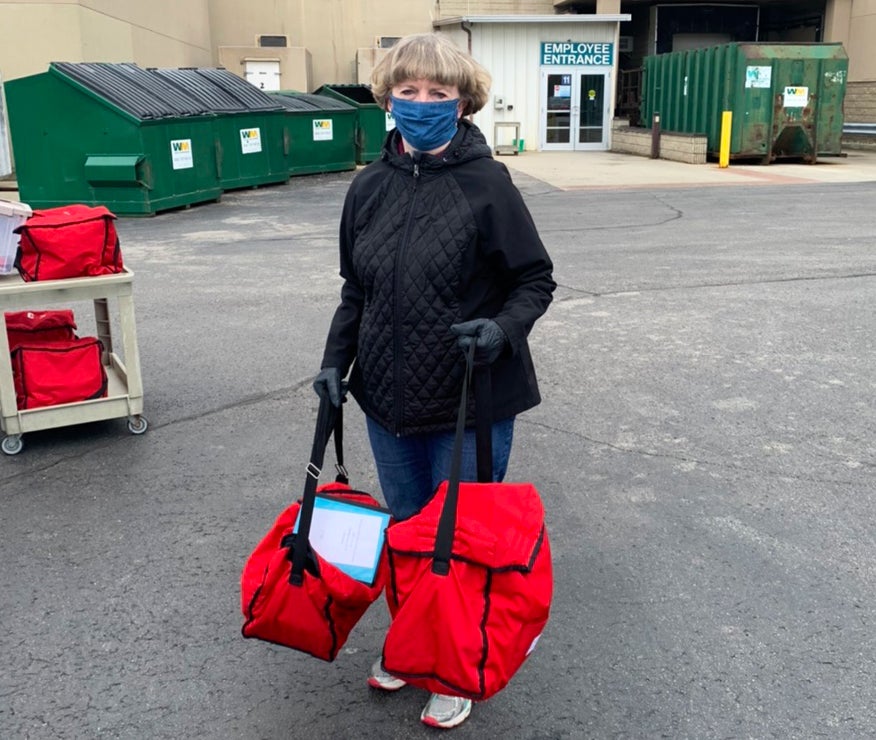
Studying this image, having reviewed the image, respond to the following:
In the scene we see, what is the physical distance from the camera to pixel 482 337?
8.28 ft

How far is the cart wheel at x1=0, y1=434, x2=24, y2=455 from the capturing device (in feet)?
16.3

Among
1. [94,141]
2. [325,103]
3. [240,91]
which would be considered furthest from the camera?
[325,103]

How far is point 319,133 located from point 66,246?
15.1 m

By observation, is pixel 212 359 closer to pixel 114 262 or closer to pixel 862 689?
pixel 114 262

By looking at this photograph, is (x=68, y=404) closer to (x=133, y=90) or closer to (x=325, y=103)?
(x=133, y=90)

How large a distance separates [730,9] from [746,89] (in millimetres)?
11862

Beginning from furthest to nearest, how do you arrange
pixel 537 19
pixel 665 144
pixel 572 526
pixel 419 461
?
pixel 537 19 → pixel 665 144 → pixel 572 526 → pixel 419 461

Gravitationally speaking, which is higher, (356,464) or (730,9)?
(730,9)

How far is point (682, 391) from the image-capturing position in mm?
5801

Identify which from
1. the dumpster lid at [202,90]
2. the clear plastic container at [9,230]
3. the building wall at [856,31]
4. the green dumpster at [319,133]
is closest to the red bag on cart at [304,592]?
the clear plastic container at [9,230]

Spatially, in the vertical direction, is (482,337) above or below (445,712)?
above

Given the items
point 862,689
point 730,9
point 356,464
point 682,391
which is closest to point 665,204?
point 682,391

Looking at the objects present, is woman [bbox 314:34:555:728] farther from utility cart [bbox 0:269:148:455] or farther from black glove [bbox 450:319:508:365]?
utility cart [bbox 0:269:148:455]

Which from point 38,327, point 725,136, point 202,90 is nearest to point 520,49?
point 725,136
